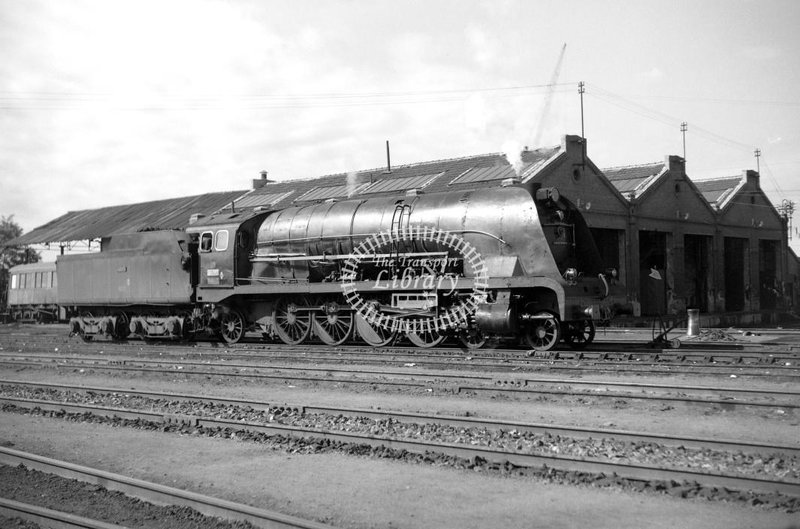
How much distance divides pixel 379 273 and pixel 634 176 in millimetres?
24866

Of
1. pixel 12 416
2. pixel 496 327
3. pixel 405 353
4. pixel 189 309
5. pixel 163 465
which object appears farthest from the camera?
pixel 189 309

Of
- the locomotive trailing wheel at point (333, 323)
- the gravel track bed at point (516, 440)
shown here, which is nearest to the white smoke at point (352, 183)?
the locomotive trailing wheel at point (333, 323)

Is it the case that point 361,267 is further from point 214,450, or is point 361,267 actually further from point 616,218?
point 616,218

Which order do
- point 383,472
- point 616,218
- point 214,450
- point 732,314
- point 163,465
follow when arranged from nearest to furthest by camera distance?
point 383,472 < point 163,465 < point 214,450 < point 616,218 < point 732,314

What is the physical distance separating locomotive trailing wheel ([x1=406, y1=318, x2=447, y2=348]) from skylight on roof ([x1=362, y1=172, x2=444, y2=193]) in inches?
608

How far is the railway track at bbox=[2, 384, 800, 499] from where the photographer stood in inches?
225

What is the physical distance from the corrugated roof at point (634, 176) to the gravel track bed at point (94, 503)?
31.8 metres

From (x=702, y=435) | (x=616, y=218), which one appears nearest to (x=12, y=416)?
(x=702, y=435)

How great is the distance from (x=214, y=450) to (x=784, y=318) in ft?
133

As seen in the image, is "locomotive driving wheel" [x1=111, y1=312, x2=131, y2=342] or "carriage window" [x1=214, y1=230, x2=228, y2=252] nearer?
"carriage window" [x1=214, y1=230, x2=228, y2=252]

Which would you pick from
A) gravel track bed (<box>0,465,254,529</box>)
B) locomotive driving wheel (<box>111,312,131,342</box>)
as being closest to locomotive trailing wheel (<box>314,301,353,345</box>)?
locomotive driving wheel (<box>111,312,131,342</box>)

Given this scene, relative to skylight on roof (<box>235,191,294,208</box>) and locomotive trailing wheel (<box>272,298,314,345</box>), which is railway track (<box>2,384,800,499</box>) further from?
skylight on roof (<box>235,191,294,208</box>)

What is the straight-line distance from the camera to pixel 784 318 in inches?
1587

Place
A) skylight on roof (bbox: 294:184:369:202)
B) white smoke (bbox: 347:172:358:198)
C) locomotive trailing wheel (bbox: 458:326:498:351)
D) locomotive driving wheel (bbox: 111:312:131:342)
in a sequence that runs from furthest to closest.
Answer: skylight on roof (bbox: 294:184:369:202)
white smoke (bbox: 347:172:358:198)
locomotive driving wheel (bbox: 111:312:131:342)
locomotive trailing wheel (bbox: 458:326:498:351)
